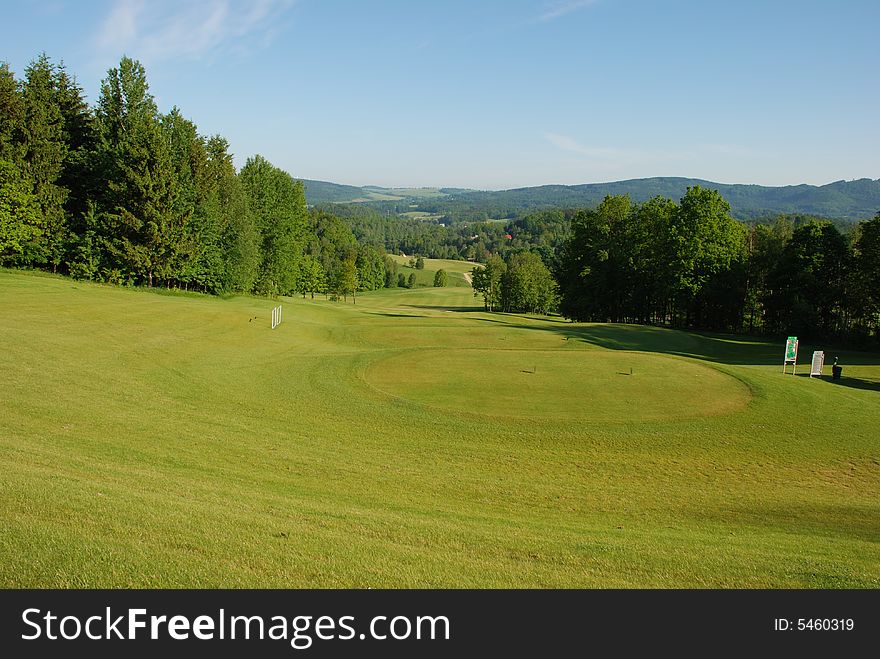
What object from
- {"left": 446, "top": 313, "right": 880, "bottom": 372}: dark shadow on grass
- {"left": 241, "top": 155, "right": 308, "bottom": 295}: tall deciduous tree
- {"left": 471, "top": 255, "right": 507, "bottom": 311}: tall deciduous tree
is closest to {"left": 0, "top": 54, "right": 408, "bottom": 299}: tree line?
{"left": 241, "top": 155, "right": 308, "bottom": 295}: tall deciduous tree

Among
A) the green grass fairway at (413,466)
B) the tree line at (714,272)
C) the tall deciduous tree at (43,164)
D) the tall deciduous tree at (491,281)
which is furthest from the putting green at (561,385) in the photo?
the tall deciduous tree at (491,281)

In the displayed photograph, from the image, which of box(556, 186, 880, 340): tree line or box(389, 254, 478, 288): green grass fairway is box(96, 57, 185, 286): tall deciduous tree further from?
box(389, 254, 478, 288): green grass fairway

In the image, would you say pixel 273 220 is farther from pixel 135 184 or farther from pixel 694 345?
pixel 694 345

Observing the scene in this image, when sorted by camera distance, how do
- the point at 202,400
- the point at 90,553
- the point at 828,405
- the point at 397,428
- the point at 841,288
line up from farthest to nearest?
the point at 841,288, the point at 828,405, the point at 202,400, the point at 397,428, the point at 90,553

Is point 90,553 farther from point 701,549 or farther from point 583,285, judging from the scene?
point 583,285

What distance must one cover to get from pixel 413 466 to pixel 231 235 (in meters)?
48.6

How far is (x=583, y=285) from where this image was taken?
6406 centimetres

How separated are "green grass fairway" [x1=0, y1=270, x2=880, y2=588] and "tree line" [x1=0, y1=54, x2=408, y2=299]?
18881mm

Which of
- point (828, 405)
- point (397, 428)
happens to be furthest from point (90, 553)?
point (828, 405)

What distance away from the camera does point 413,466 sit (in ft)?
47.4

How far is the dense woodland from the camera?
45.8 metres

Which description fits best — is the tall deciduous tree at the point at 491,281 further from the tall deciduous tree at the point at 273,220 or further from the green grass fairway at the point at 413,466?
the green grass fairway at the point at 413,466

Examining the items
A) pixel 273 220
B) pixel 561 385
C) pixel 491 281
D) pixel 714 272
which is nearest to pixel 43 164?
pixel 273 220
